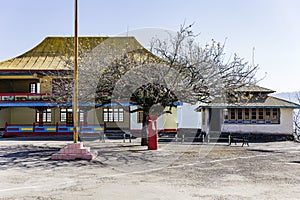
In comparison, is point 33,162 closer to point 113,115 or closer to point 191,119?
point 113,115

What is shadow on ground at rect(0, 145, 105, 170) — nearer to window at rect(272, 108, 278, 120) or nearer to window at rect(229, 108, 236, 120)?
window at rect(229, 108, 236, 120)

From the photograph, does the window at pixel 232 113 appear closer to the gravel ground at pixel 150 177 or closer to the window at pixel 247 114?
the window at pixel 247 114

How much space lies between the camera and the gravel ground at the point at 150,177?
7.71 meters

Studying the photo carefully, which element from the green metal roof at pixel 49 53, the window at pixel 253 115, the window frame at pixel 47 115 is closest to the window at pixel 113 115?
the window frame at pixel 47 115

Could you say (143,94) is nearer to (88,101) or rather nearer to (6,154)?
(88,101)

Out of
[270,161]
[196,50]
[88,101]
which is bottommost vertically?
[270,161]

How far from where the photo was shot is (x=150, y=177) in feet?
31.9

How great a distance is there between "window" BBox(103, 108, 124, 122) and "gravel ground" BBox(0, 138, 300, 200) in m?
16.9

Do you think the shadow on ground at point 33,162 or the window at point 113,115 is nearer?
A: the shadow on ground at point 33,162

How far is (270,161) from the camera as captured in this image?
1362 cm

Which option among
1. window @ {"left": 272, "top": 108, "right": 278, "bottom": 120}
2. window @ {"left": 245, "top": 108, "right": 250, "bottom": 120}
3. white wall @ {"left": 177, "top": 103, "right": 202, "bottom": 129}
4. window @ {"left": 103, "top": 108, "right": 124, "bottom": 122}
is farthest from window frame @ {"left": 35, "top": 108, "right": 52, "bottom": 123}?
window @ {"left": 272, "top": 108, "right": 278, "bottom": 120}

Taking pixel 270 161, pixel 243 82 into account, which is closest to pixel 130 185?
pixel 270 161

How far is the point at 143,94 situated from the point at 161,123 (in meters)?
14.2

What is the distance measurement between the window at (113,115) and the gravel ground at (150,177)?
1689 centimetres
